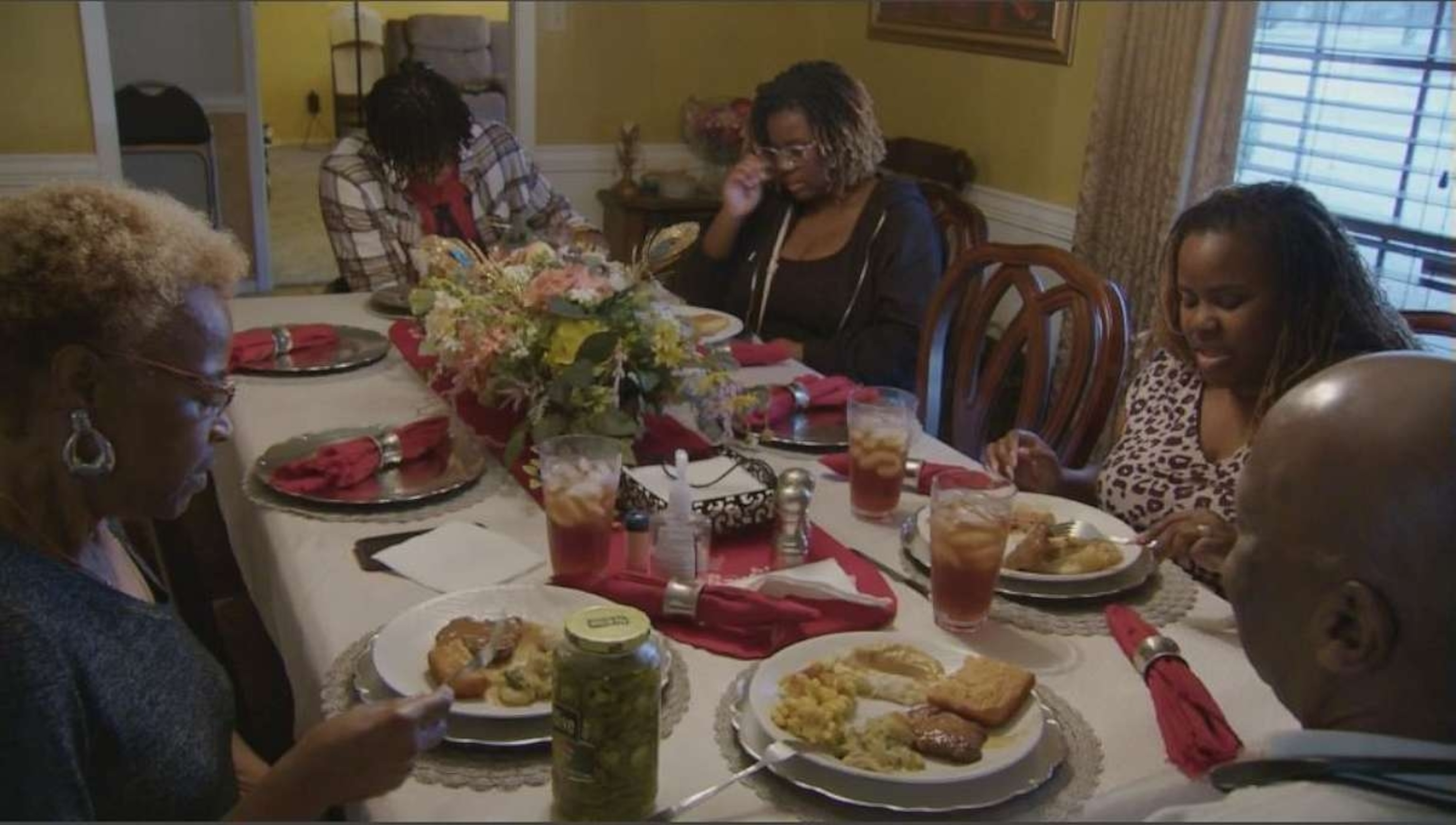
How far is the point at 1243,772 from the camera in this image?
0.85 metres

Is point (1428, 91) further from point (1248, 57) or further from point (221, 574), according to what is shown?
point (221, 574)

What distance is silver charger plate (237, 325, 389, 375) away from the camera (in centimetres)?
218

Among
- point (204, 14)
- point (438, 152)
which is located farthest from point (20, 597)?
point (204, 14)

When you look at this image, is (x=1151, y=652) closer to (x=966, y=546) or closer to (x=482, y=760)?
(x=966, y=546)

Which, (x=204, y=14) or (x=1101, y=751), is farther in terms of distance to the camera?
(x=204, y=14)

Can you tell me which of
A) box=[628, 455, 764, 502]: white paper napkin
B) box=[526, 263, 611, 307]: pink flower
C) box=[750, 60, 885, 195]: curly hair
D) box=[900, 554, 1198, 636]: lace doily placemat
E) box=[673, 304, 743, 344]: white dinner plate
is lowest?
box=[900, 554, 1198, 636]: lace doily placemat

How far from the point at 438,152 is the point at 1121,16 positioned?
1752 mm

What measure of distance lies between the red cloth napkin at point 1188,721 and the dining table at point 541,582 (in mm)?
20

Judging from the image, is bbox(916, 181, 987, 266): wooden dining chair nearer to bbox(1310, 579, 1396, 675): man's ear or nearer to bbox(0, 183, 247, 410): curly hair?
bbox(0, 183, 247, 410): curly hair

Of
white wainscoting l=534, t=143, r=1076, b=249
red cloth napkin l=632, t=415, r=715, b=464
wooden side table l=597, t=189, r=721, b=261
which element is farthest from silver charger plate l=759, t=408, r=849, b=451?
wooden side table l=597, t=189, r=721, b=261

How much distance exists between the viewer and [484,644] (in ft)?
3.98

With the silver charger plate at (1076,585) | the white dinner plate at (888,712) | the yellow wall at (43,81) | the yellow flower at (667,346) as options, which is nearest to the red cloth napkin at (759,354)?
the yellow flower at (667,346)

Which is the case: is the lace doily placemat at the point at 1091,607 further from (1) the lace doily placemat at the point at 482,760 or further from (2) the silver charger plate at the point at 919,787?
(1) the lace doily placemat at the point at 482,760

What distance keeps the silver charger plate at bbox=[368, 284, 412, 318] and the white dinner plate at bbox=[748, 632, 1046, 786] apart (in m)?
1.63
